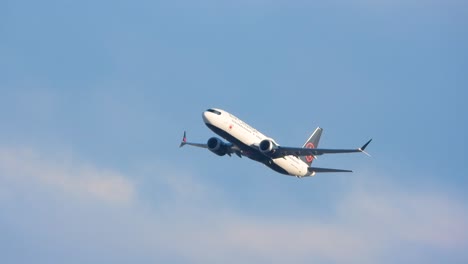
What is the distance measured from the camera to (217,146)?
4919 inches

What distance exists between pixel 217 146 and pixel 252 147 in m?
5.99

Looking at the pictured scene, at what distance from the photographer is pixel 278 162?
125 metres

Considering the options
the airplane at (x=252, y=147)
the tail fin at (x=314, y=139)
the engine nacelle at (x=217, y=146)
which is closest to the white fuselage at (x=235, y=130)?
the airplane at (x=252, y=147)

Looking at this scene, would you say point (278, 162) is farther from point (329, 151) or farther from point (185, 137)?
point (185, 137)

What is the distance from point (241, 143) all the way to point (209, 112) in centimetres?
519

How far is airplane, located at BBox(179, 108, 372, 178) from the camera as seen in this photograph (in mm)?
119000

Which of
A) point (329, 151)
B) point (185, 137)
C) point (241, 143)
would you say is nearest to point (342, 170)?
point (329, 151)

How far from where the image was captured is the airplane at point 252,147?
119 m

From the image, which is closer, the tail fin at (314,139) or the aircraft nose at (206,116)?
the aircraft nose at (206,116)

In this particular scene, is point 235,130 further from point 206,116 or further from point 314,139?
point 314,139

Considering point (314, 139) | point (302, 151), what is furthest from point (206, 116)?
point (314, 139)

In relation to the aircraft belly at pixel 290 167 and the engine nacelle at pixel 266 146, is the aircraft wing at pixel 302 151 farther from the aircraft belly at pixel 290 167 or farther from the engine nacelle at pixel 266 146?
the aircraft belly at pixel 290 167

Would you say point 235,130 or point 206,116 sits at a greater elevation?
point 206,116

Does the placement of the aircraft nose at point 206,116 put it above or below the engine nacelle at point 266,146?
above
